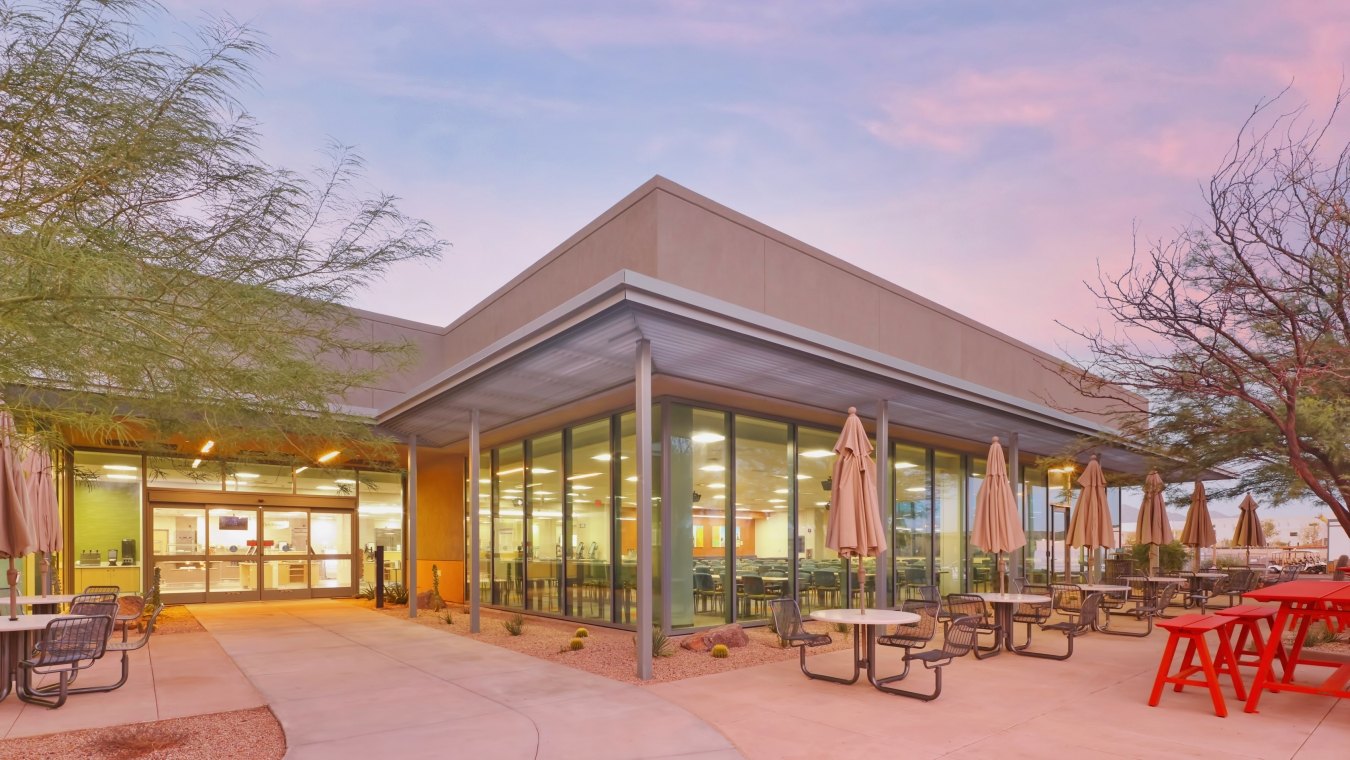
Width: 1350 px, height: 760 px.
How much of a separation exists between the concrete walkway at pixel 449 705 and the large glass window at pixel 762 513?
4.38m

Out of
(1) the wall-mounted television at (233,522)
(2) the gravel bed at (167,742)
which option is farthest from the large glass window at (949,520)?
(1) the wall-mounted television at (233,522)

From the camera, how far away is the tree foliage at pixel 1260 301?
9305mm

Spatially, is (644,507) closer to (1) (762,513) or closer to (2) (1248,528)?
(1) (762,513)

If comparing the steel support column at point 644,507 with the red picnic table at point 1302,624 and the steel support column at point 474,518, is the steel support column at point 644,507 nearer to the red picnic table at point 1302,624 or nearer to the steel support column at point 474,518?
the steel support column at point 474,518

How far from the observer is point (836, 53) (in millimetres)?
16359

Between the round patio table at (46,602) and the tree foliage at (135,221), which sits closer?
the tree foliage at (135,221)

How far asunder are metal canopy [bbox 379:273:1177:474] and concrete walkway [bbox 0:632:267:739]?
4646 mm

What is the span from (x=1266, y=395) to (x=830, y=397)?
6681 millimetres

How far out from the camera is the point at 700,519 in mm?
13469

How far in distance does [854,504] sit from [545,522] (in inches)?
311

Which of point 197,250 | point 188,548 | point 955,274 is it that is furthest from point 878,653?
point 955,274

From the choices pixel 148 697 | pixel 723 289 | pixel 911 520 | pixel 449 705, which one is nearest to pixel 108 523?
pixel 148 697

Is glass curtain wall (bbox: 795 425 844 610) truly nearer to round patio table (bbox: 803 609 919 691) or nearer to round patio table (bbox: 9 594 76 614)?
round patio table (bbox: 803 609 919 691)

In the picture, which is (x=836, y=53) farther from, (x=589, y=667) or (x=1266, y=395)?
(x=589, y=667)
